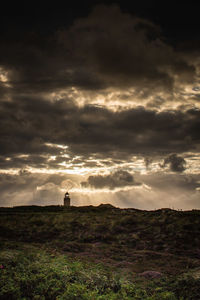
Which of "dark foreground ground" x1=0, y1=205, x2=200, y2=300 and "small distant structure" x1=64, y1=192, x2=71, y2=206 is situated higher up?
"small distant structure" x1=64, y1=192, x2=71, y2=206

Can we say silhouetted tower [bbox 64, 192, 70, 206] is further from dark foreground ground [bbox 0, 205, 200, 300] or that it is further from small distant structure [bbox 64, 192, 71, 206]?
dark foreground ground [bbox 0, 205, 200, 300]

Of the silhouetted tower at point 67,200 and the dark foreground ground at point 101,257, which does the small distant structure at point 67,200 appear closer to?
the silhouetted tower at point 67,200

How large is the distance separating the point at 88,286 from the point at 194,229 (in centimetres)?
1756

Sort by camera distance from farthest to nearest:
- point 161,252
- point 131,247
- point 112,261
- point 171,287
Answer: point 131,247 → point 161,252 → point 112,261 → point 171,287

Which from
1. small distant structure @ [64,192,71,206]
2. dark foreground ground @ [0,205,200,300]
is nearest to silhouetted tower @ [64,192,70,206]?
small distant structure @ [64,192,71,206]

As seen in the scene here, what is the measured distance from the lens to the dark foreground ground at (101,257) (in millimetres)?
11464

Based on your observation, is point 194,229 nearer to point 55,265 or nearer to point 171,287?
point 171,287

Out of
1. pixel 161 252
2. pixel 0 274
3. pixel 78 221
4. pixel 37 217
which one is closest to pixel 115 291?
pixel 0 274

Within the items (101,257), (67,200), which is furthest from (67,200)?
(101,257)

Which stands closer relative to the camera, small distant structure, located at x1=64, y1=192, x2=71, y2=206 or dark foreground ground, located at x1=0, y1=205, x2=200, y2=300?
dark foreground ground, located at x1=0, y1=205, x2=200, y2=300

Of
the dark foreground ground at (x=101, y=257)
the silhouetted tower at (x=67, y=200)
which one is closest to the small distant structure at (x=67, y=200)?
the silhouetted tower at (x=67, y=200)

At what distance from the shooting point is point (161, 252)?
22.8m

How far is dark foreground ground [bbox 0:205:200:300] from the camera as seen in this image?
→ 11464 mm

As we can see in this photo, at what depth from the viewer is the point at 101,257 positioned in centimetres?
2081
